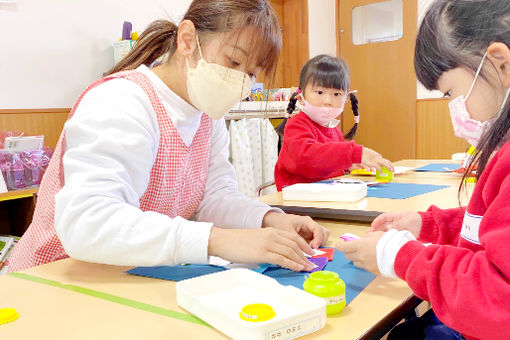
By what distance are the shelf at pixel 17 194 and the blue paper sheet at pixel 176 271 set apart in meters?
1.23

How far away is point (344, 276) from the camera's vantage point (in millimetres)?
Answer: 708

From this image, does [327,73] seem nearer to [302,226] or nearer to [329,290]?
[302,226]

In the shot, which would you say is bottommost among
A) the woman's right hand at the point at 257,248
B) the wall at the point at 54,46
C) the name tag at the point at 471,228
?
the woman's right hand at the point at 257,248

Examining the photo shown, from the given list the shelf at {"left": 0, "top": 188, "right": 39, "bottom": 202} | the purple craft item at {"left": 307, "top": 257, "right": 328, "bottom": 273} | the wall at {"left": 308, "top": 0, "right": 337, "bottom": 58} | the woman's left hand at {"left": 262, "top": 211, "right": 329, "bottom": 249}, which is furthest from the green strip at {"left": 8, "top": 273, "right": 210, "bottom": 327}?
the wall at {"left": 308, "top": 0, "right": 337, "bottom": 58}

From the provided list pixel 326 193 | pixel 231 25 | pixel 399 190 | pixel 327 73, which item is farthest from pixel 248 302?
pixel 327 73

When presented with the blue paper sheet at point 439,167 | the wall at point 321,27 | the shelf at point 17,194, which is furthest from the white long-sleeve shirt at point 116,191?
the wall at point 321,27

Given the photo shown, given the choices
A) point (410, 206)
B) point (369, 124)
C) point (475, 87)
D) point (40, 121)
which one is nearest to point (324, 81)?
point (410, 206)

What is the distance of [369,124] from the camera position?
411cm

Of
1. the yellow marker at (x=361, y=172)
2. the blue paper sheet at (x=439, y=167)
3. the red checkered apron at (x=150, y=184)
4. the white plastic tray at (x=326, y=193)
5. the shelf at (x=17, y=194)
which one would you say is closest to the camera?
the red checkered apron at (x=150, y=184)

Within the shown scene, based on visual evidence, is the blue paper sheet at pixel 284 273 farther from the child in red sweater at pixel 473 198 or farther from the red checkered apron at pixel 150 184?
the red checkered apron at pixel 150 184

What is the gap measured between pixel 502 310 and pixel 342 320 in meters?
0.18

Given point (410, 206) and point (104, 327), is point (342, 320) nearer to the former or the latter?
point (104, 327)

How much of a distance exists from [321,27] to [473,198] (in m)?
3.64

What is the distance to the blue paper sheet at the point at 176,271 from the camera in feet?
2.36
